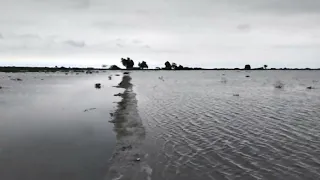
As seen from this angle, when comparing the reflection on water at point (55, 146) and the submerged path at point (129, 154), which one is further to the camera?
the reflection on water at point (55, 146)

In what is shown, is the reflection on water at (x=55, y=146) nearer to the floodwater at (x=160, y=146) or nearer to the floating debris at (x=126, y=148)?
the floodwater at (x=160, y=146)

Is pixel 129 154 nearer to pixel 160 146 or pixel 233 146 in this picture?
pixel 160 146

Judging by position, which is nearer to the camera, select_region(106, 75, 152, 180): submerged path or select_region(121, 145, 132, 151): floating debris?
select_region(106, 75, 152, 180): submerged path

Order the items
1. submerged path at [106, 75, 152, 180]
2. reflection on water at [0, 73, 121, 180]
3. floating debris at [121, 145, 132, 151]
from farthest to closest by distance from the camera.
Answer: floating debris at [121, 145, 132, 151], reflection on water at [0, 73, 121, 180], submerged path at [106, 75, 152, 180]

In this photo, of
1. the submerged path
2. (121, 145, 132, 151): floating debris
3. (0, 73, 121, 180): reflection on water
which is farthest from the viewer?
(121, 145, 132, 151): floating debris

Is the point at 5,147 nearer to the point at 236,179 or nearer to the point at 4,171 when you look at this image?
the point at 4,171

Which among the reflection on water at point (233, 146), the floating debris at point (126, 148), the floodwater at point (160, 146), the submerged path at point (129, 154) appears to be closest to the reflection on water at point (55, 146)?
the floodwater at point (160, 146)

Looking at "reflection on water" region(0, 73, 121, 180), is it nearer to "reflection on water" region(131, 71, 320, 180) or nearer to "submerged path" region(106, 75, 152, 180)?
"submerged path" region(106, 75, 152, 180)

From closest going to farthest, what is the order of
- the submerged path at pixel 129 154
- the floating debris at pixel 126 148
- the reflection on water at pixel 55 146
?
the submerged path at pixel 129 154, the reflection on water at pixel 55 146, the floating debris at pixel 126 148

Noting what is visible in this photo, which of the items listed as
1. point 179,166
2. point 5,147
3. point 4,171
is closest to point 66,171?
point 4,171

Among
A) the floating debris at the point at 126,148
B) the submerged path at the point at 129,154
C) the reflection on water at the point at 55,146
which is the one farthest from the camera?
the floating debris at the point at 126,148

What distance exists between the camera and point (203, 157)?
11.1 metres

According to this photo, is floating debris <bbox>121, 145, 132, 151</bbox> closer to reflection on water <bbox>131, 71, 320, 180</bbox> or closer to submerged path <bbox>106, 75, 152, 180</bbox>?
submerged path <bbox>106, 75, 152, 180</bbox>

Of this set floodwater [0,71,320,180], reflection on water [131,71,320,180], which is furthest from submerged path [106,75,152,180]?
reflection on water [131,71,320,180]
